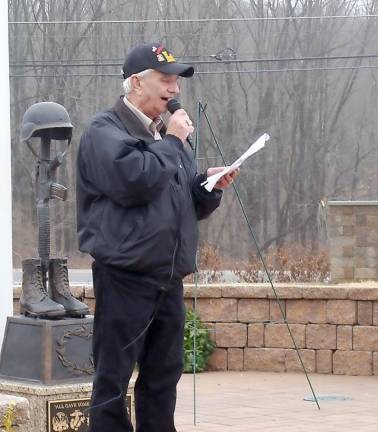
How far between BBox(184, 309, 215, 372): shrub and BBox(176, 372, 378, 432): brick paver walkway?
10cm

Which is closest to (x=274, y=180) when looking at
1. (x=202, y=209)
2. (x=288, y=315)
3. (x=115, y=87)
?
(x=115, y=87)

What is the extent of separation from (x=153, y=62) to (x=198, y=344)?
534 cm

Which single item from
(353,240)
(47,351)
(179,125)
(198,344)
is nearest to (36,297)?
(47,351)

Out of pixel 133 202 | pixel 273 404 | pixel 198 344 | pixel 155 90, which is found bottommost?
pixel 273 404

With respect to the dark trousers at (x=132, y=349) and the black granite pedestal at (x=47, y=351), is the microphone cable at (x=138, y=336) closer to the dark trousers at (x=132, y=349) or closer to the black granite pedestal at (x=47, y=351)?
the dark trousers at (x=132, y=349)

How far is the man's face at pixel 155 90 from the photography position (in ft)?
14.6

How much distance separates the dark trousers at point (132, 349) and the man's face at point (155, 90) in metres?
0.65

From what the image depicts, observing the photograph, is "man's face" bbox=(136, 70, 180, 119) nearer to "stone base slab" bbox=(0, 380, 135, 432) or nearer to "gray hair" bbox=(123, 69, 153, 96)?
"gray hair" bbox=(123, 69, 153, 96)

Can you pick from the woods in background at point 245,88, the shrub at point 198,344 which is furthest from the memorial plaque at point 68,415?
the woods in background at point 245,88

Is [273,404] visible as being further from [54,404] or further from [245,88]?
[245,88]

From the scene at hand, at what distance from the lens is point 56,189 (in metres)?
5.79

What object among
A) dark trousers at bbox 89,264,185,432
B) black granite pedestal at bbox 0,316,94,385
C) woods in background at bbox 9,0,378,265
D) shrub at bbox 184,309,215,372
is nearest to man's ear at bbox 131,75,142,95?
dark trousers at bbox 89,264,185,432

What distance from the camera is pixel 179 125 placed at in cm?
437

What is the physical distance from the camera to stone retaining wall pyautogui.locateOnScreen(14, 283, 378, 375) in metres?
9.31
